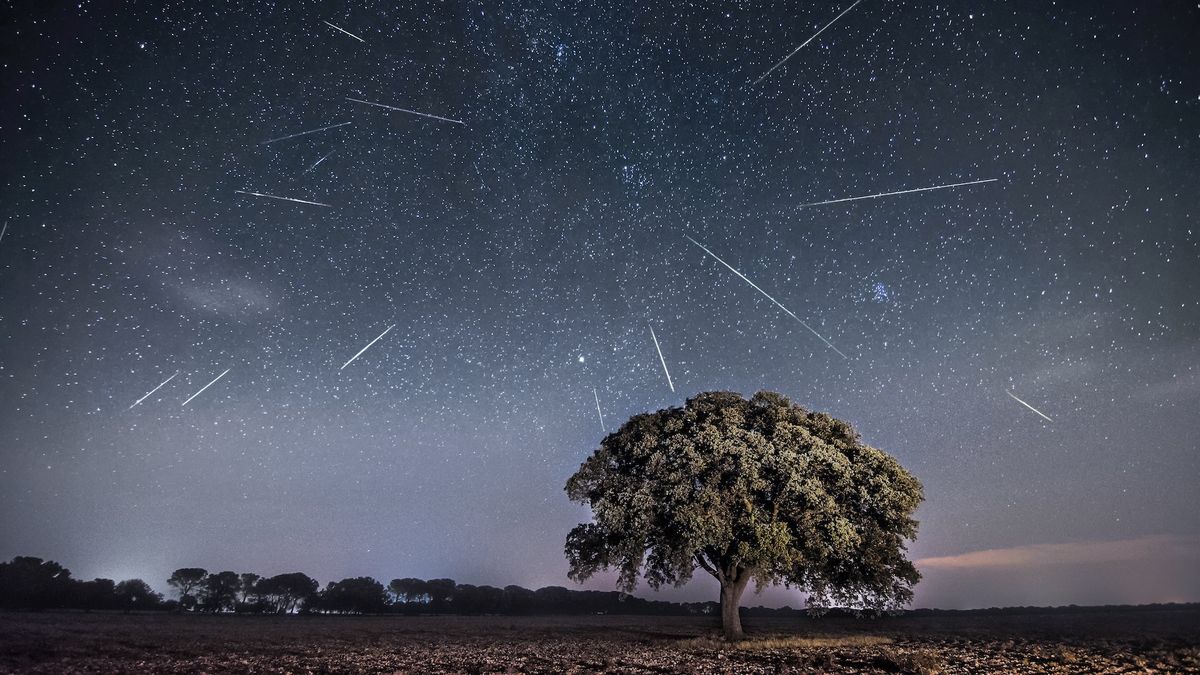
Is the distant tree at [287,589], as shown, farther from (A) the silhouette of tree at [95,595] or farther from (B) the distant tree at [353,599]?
(A) the silhouette of tree at [95,595]

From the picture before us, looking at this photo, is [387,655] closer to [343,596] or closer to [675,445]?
[675,445]

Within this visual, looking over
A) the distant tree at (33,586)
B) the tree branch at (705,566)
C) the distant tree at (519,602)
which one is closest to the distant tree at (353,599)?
the distant tree at (519,602)

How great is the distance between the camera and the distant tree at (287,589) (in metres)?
139

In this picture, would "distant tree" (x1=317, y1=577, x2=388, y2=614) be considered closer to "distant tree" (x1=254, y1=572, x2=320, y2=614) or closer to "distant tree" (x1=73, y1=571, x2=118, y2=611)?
"distant tree" (x1=254, y1=572, x2=320, y2=614)

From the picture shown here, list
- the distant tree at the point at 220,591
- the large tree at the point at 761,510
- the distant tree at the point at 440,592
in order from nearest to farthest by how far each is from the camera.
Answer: the large tree at the point at 761,510
the distant tree at the point at 220,591
the distant tree at the point at 440,592

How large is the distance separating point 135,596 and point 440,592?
6937 cm

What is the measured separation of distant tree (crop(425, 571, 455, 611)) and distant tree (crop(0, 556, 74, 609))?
238ft

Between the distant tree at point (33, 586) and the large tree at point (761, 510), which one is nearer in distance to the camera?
the large tree at point (761, 510)

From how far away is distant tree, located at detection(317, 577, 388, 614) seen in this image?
446 feet

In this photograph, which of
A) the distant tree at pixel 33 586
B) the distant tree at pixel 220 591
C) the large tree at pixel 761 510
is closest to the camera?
the large tree at pixel 761 510

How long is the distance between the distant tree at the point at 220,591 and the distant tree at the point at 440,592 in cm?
4730

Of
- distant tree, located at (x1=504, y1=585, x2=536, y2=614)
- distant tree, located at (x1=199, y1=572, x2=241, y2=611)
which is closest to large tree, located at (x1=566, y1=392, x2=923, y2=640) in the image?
distant tree, located at (x1=504, y1=585, x2=536, y2=614)

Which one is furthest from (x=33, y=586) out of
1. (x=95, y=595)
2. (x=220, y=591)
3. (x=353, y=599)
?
(x=353, y=599)

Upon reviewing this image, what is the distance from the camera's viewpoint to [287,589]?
470ft
